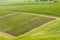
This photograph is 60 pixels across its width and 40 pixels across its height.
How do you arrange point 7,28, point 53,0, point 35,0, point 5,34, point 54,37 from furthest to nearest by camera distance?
1. point 35,0
2. point 53,0
3. point 7,28
4. point 5,34
5. point 54,37

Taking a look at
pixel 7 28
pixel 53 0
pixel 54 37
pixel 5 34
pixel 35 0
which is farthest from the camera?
pixel 35 0

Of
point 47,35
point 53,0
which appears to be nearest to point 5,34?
point 47,35

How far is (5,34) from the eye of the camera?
2.86ft

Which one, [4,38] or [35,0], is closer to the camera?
[4,38]

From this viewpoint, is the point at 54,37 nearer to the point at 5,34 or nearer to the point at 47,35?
the point at 47,35

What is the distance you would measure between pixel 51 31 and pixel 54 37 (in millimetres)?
96

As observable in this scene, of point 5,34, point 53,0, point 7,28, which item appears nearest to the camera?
point 5,34

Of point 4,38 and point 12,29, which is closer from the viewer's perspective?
point 4,38

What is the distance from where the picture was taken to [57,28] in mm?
916

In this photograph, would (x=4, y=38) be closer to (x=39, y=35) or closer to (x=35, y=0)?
(x=39, y=35)

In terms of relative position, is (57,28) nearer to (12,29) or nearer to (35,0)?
(12,29)

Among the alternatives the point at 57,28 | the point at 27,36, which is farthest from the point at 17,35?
the point at 57,28

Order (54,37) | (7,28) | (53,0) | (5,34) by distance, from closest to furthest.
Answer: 1. (54,37)
2. (5,34)
3. (7,28)
4. (53,0)

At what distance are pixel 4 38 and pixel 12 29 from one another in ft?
0.54
